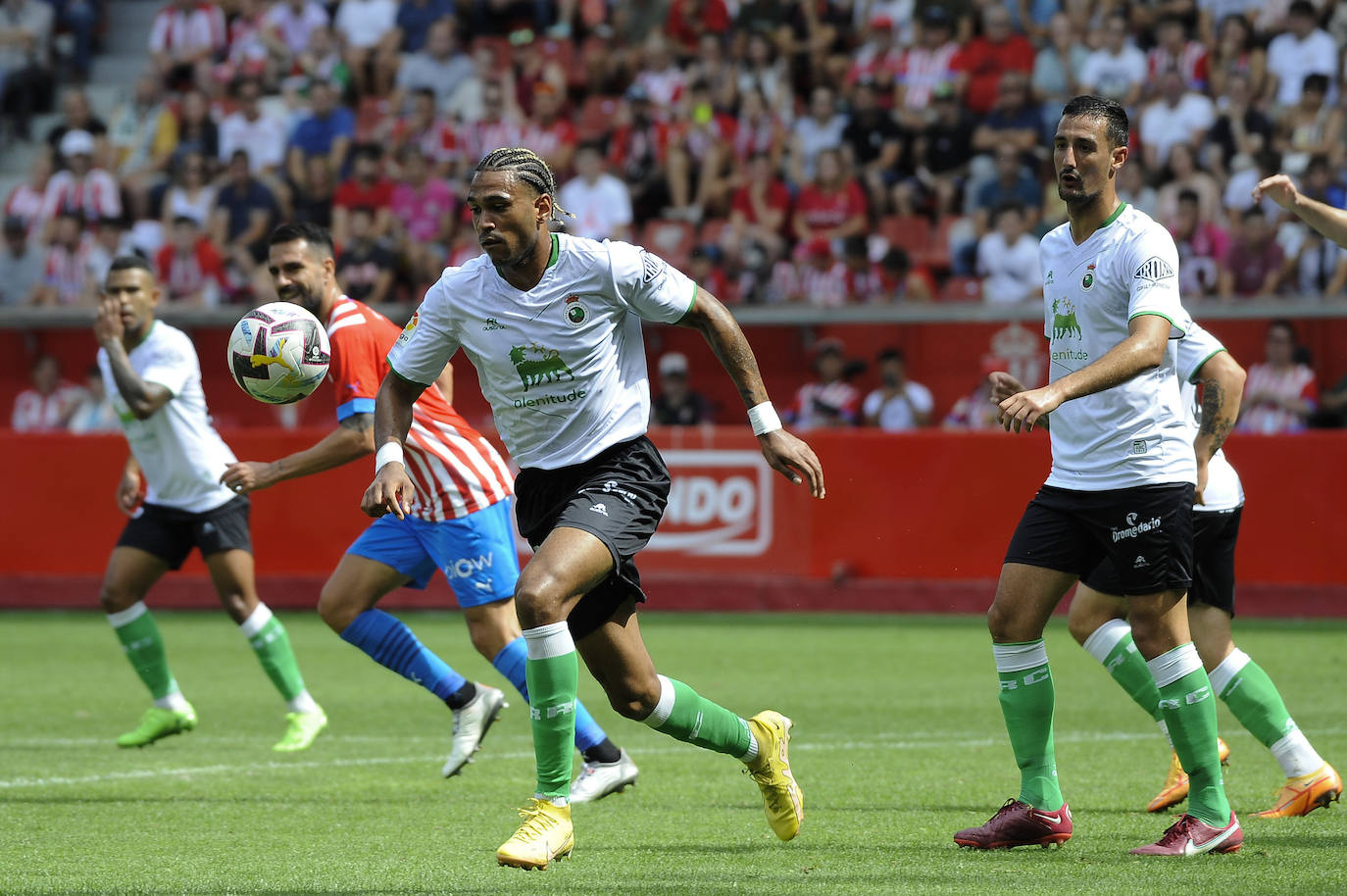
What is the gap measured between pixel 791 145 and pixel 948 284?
281 centimetres

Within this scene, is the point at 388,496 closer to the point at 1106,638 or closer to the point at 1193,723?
the point at 1193,723

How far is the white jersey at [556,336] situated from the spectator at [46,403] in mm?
14292

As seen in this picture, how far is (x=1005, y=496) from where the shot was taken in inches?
592

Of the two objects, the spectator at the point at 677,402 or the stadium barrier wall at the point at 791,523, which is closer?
the stadium barrier wall at the point at 791,523

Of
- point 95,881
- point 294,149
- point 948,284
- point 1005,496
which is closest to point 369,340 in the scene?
point 95,881

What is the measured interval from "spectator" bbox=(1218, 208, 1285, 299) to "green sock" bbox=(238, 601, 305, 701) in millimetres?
9924

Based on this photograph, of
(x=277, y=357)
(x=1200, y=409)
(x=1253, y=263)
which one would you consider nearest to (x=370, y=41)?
(x=1253, y=263)

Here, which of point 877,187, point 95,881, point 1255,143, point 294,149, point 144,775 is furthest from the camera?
point 294,149

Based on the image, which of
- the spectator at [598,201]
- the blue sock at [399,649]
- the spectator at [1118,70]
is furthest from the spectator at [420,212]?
the blue sock at [399,649]

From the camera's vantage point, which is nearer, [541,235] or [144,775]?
[541,235]

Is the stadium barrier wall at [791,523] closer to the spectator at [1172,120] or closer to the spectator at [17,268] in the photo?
the spectator at [1172,120]

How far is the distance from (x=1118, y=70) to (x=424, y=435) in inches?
479

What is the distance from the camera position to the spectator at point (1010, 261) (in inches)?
675

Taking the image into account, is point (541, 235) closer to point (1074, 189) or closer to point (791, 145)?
point (1074, 189)
